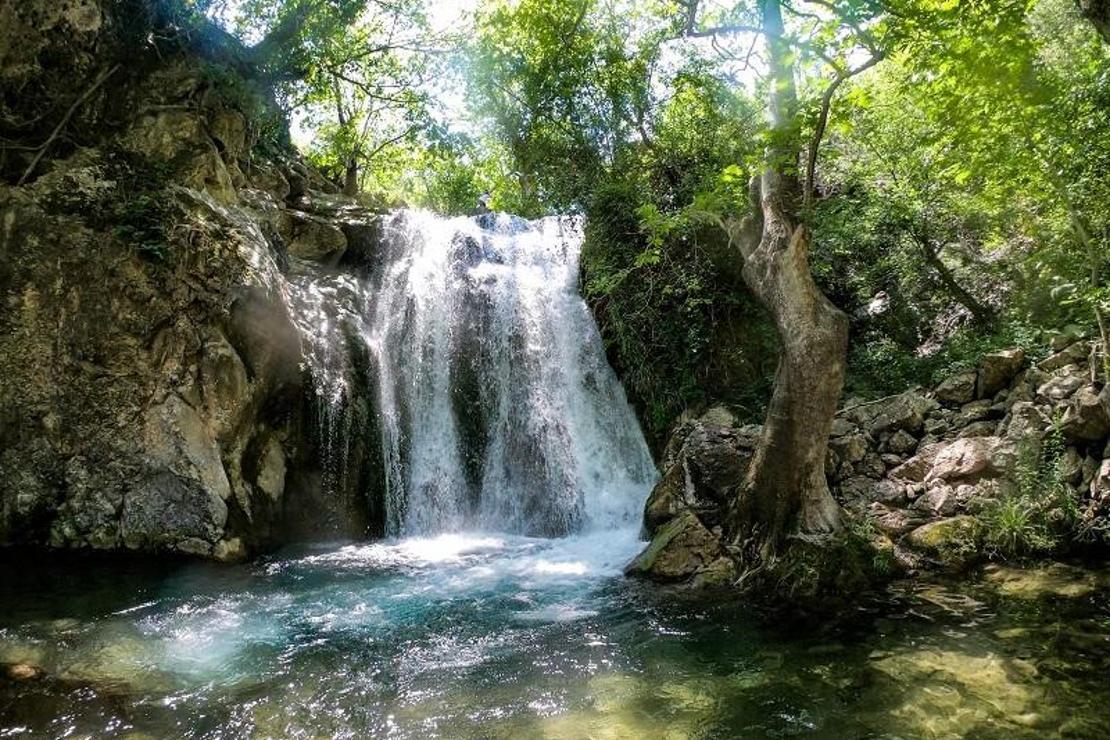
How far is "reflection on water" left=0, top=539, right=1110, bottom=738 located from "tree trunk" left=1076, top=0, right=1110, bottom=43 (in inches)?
155

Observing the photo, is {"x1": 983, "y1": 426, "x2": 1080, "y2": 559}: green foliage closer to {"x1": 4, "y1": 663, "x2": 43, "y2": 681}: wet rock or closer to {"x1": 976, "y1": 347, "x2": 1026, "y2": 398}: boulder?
{"x1": 976, "y1": 347, "x2": 1026, "y2": 398}: boulder

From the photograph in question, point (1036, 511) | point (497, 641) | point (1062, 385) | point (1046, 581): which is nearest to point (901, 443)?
point (1036, 511)

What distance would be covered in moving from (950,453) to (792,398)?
2.49 meters

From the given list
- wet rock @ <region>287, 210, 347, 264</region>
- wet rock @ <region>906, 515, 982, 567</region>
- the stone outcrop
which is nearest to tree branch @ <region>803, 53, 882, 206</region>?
the stone outcrop

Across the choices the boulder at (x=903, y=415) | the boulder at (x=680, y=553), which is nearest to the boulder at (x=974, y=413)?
the boulder at (x=903, y=415)

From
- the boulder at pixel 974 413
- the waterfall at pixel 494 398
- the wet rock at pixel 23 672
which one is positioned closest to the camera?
the wet rock at pixel 23 672

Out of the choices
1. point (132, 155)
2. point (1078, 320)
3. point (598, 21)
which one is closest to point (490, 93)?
point (598, 21)

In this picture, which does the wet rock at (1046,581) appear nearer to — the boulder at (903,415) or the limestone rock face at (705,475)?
the boulder at (903,415)

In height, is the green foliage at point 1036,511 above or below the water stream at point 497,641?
above

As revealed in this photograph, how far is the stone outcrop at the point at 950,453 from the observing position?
6906 mm

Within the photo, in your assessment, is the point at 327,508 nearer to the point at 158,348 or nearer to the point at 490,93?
the point at 158,348

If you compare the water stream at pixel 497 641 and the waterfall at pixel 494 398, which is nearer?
the water stream at pixel 497 641

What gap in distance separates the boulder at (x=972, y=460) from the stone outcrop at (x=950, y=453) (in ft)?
0.03

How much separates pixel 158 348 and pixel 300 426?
2155 mm
